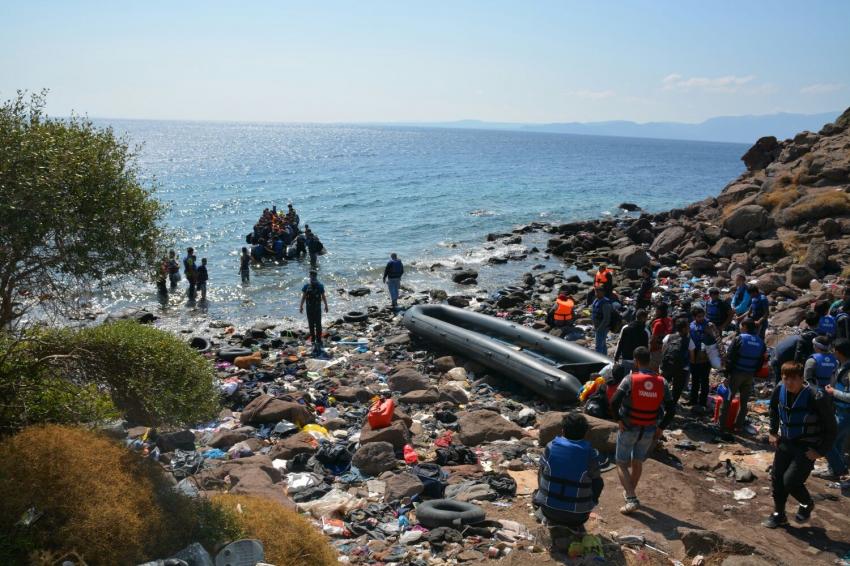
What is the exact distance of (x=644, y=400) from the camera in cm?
625

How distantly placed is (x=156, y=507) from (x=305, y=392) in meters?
6.48

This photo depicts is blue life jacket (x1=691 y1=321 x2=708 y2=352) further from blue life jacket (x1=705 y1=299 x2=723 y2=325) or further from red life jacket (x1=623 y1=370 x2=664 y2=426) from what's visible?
red life jacket (x1=623 y1=370 x2=664 y2=426)

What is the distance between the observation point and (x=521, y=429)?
9.41m

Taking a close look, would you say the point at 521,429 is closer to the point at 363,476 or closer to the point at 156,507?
the point at 363,476

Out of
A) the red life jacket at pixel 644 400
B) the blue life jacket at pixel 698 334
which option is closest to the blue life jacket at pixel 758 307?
the blue life jacket at pixel 698 334

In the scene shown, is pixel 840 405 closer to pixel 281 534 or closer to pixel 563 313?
pixel 281 534

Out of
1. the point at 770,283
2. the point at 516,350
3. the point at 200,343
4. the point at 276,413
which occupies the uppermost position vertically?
the point at 770,283

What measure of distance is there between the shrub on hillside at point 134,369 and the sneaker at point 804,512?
642 centimetres

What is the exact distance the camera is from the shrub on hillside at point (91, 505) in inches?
177

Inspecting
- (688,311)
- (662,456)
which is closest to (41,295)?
(662,456)

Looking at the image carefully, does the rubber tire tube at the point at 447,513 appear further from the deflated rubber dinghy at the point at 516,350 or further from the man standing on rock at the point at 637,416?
the deflated rubber dinghy at the point at 516,350

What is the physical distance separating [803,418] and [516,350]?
6.25 meters

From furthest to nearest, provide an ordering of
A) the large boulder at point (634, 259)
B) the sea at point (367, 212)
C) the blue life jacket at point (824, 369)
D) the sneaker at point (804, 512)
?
the large boulder at point (634, 259)
the sea at point (367, 212)
the blue life jacket at point (824, 369)
the sneaker at point (804, 512)

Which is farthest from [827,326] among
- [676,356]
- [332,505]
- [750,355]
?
[332,505]
